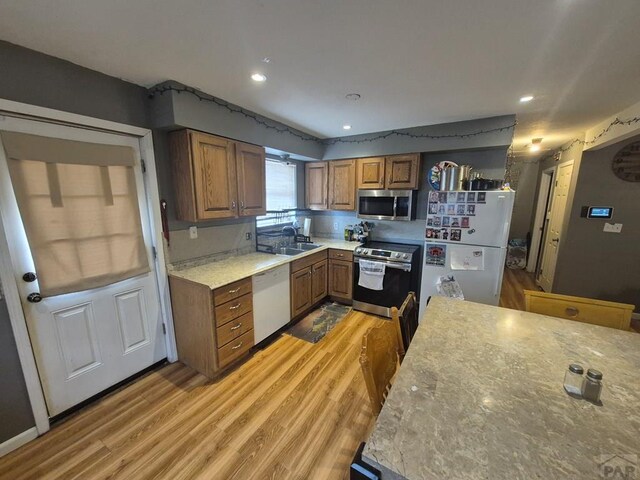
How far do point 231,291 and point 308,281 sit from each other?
119 cm

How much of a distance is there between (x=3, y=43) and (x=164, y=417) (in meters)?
2.48

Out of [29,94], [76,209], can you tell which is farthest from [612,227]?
[29,94]

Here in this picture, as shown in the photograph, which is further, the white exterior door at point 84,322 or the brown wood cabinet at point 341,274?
the brown wood cabinet at point 341,274

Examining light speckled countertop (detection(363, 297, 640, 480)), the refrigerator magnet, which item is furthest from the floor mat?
light speckled countertop (detection(363, 297, 640, 480))

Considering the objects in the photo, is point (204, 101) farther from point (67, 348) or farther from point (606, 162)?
point (606, 162)

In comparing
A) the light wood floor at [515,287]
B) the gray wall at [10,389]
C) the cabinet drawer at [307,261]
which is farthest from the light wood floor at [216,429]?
the light wood floor at [515,287]

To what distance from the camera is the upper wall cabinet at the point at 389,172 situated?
3.15m

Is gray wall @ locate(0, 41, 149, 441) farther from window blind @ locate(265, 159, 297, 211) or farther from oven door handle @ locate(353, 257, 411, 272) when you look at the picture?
oven door handle @ locate(353, 257, 411, 272)

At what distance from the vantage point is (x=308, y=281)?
10.4 ft

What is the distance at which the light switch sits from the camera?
3.23 meters

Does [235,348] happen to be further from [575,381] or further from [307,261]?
[575,381]

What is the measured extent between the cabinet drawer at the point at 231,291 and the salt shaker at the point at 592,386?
2119 millimetres

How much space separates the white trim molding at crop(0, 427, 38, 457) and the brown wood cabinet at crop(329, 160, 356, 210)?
133 inches

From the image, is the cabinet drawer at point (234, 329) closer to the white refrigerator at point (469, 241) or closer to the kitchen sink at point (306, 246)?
the kitchen sink at point (306, 246)
